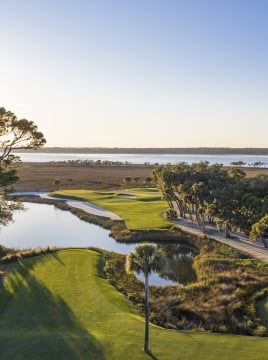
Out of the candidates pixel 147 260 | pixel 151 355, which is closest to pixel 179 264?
pixel 151 355

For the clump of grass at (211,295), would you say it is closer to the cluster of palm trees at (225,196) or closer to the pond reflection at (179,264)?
the pond reflection at (179,264)

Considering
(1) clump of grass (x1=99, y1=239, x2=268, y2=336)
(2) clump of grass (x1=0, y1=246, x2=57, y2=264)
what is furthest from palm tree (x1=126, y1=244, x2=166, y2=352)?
(2) clump of grass (x1=0, y1=246, x2=57, y2=264)

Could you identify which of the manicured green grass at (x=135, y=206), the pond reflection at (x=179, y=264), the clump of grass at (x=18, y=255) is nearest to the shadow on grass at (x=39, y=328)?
the clump of grass at (x=18, y=255)

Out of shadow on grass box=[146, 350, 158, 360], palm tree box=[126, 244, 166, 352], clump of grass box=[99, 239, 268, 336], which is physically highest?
palm tree box=[126, 244, 166, 352]

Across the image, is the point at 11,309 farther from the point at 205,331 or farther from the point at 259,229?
the point at 259,229

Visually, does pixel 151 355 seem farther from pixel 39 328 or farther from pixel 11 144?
pixel 11 144

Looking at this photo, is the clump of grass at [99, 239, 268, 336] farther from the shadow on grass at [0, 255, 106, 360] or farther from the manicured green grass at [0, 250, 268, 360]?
the shadow on grass at [0, 255, 106, 360]

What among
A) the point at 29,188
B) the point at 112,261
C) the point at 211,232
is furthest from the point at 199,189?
the point at 29,188
